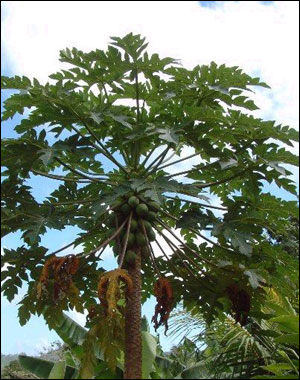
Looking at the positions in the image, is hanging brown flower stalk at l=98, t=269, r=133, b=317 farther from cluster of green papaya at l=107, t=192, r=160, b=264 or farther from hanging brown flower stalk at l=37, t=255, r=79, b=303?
cluster of green papaya at l=107, t=192, r=160, b=264

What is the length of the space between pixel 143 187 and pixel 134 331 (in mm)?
832

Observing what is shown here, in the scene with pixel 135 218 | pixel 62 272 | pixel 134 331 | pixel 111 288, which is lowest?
pixel 134 331

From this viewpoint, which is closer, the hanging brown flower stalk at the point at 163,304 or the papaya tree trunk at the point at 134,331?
the papaya tree trunk at the point at 134,331

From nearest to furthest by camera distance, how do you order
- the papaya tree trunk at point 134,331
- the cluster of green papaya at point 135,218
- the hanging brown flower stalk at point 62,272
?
the papaya tree trunk at point 134,331 < the hanging brown flower stalk at point 62,272 < the cluster of green papaya at point 135,218

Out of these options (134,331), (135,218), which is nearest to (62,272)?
(134,331)

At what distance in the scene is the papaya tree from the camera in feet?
10.7

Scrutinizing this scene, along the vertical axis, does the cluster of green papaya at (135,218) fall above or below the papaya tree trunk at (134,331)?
above

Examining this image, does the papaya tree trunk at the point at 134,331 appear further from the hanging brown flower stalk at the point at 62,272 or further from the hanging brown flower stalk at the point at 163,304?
the hanging brown flower stalk at the point at 62,272

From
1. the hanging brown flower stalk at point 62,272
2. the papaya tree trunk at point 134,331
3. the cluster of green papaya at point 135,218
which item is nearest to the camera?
the papaya tree trunk at point 134,331

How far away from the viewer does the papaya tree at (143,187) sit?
3.25 meters

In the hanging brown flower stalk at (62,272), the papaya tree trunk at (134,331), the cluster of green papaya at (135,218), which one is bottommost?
the papaya tree trunk at (134,331)

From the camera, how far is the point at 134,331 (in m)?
3.01

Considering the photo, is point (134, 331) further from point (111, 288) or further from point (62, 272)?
point (62, 272)

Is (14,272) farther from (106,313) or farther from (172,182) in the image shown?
(172,182)
